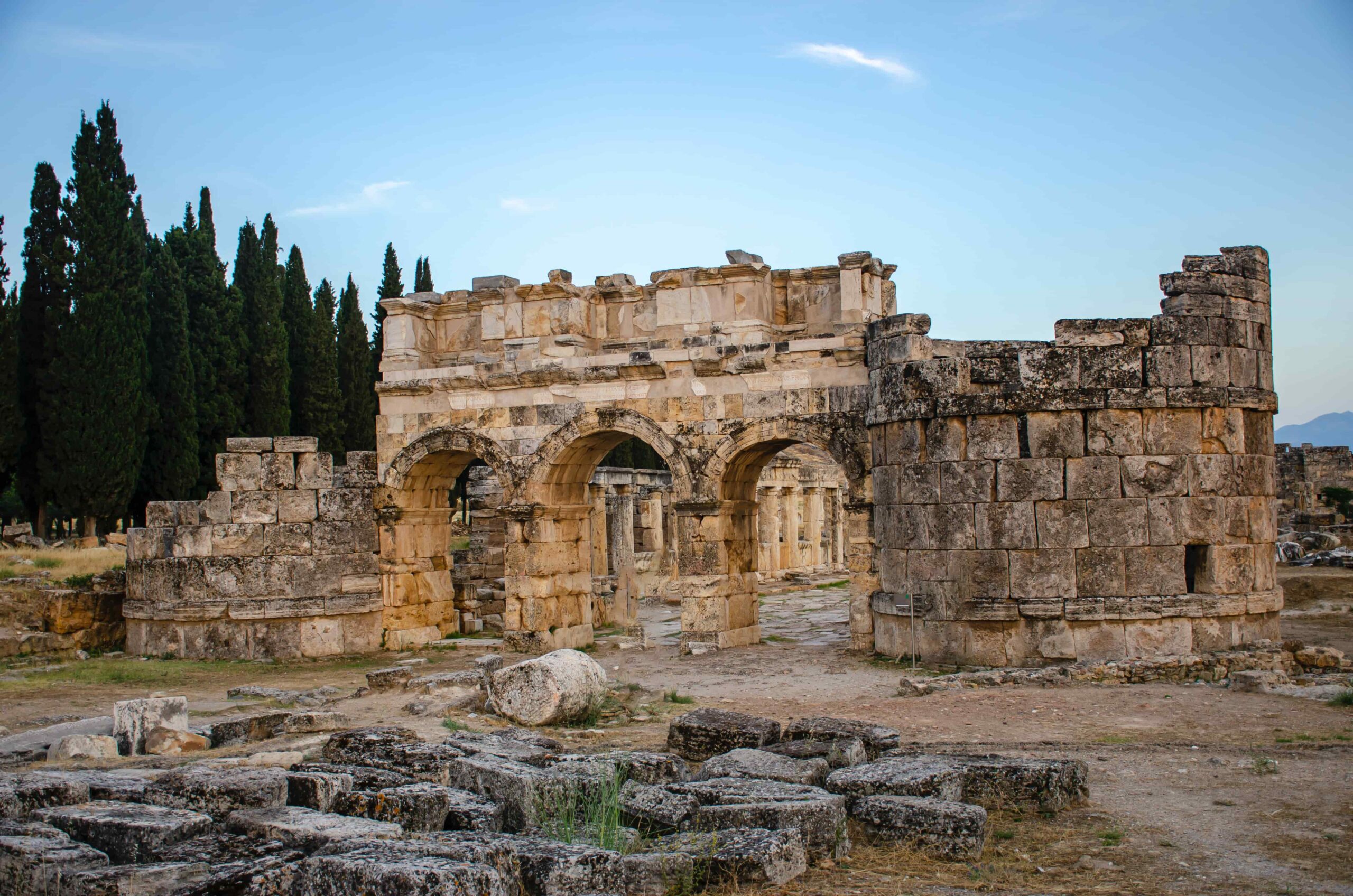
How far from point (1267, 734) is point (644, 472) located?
55.8ft

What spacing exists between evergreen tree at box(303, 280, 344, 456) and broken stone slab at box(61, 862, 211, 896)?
2637cm

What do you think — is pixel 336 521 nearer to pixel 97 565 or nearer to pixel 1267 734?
pixel 97 565

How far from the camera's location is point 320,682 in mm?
13508

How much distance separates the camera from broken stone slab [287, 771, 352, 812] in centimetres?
647

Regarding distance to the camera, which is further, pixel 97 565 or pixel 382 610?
pixel 97 565

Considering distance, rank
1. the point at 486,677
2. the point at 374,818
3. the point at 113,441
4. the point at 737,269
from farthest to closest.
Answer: the point at 113,441 < the point at 737,269 < the point at 486,677 < the point at 374,818

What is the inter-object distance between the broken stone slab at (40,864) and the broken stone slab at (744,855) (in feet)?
8.66

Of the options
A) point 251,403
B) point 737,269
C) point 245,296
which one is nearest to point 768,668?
point 737,269

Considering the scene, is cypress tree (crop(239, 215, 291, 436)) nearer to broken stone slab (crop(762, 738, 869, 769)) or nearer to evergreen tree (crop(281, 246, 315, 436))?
evergreen tree (crop(281, 246, 315, 436))

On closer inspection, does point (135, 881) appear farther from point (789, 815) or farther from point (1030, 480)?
point (1030, 480)

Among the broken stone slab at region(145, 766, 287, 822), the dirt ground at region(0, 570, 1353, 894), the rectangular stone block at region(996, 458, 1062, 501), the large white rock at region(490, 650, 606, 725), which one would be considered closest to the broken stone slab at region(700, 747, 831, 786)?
the dirt ground at region(0, 570, 1353, 894)

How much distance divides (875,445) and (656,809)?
25.4 ft

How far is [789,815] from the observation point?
20.1ft

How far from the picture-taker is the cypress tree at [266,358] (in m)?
29.0
